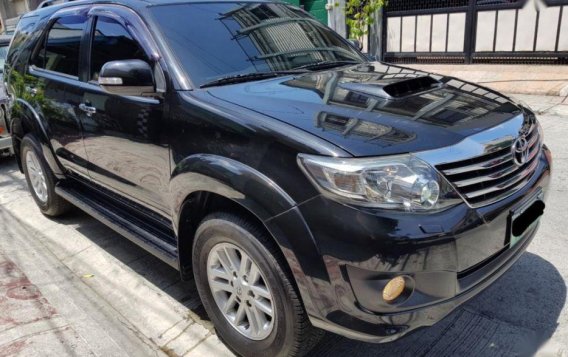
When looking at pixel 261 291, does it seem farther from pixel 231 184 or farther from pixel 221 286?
pixel 231 184

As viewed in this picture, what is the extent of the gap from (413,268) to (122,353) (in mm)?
1753

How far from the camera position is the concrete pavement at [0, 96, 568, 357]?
256 cm

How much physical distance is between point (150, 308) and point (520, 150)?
7.83 feet

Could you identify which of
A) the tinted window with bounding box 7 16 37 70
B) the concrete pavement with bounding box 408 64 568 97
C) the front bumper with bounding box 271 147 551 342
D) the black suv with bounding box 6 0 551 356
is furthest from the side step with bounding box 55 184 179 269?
the concrete pavement with bounding box 408 64 568 97

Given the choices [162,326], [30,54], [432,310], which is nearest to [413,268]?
[432,310]

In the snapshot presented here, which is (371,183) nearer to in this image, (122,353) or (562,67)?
(122,353)

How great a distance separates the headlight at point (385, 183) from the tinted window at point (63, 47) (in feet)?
8.34

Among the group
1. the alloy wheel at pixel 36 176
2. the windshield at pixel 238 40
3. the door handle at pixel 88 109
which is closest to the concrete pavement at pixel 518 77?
the windshield at pixel 238 40

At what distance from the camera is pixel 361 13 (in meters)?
10.3

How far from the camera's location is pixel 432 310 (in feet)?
6.31

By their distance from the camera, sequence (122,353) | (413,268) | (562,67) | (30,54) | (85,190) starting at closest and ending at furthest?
(413,268) → (122,353) → (85,190) → (30,54) → (562,67)

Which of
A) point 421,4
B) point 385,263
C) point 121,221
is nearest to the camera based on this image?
point 385,263

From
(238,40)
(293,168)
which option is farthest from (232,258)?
(238,40)

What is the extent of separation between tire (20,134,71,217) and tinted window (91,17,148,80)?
1.37 m
